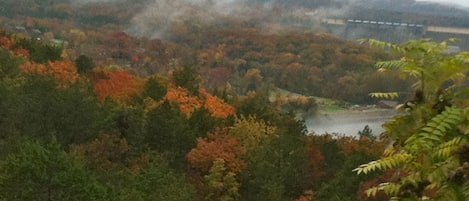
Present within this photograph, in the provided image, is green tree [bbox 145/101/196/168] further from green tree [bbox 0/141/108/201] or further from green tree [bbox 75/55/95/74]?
green tree [bbox 75/55/95/74]

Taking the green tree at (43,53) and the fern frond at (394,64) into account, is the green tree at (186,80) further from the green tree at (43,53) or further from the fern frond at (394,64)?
the fern frond at (394,64)

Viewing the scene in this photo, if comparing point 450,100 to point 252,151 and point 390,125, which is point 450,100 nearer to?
point 390,125

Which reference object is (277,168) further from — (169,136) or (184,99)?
(184,99)

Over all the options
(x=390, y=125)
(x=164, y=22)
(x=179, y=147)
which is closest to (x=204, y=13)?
(x=164, y=22)

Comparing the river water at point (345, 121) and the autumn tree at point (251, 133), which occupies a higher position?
the autumn tree at point (251, 133)

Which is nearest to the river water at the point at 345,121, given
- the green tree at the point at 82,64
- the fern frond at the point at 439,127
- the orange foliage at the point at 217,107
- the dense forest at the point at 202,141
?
the orange foliage at the point at 217,107

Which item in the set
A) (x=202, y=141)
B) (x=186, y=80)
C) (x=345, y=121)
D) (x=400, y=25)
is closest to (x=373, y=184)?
(x=202, y=141)
